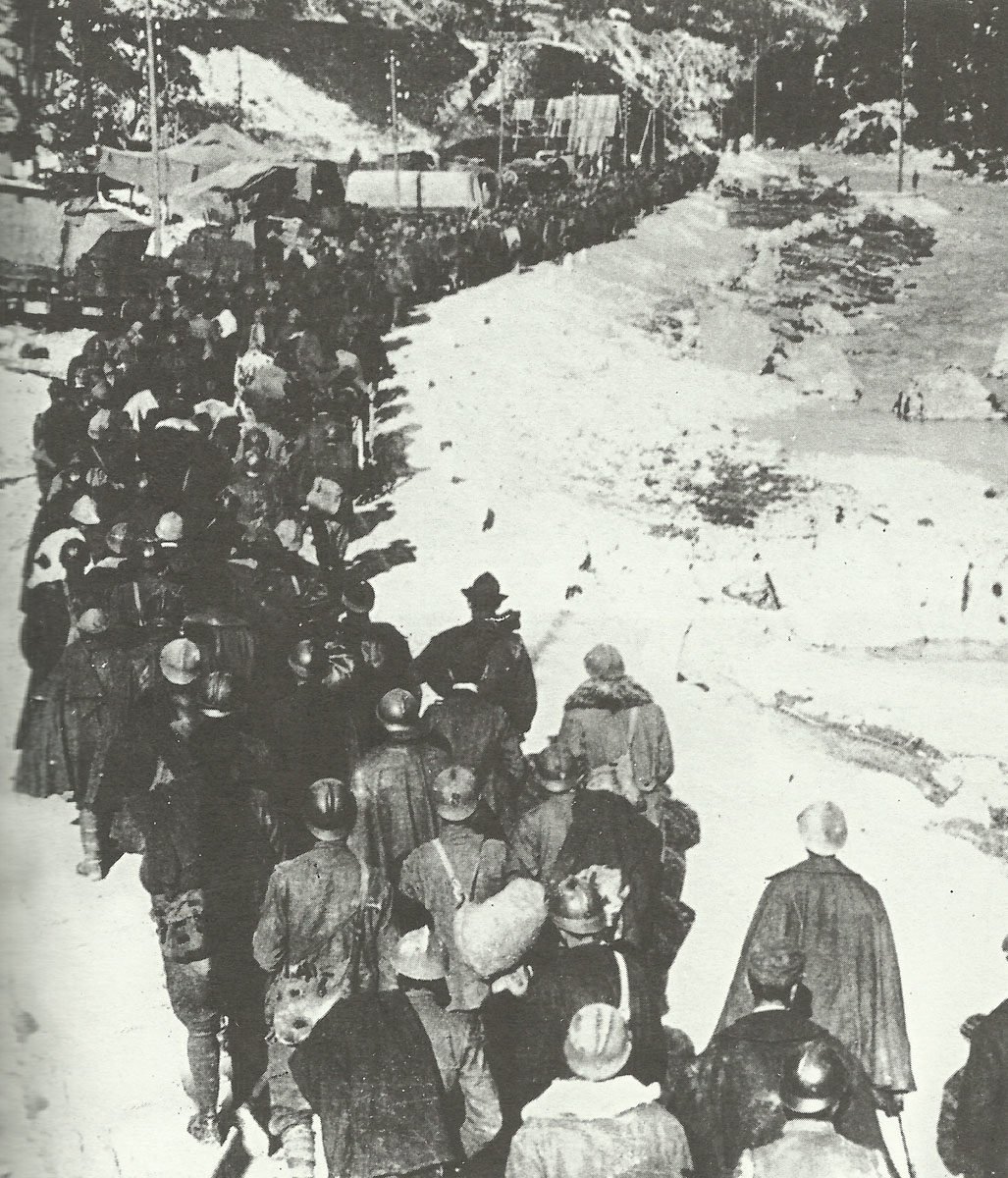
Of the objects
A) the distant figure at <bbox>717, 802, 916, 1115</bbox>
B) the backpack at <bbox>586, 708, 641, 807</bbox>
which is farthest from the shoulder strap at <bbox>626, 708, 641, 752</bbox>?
the distant figure at <bbox>717, 802, 916, 1115</bbox>

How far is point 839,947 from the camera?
3.80 metres

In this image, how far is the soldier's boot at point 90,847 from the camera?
18.0 ft

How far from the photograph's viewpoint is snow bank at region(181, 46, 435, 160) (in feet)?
92.7

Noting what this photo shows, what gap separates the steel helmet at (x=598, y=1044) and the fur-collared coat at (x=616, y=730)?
225 cm

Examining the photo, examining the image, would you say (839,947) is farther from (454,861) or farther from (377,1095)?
(377,1095)

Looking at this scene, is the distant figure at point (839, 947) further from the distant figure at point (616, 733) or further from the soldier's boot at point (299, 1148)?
the soldier's boot at point (299, 1148)

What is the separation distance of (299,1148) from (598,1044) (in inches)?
57.0

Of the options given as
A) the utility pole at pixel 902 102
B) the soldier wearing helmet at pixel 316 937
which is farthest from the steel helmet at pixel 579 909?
the utility pole at pixel 902 102

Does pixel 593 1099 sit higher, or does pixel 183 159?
pixel 183 159

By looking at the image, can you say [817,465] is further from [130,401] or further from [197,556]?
[197,556]

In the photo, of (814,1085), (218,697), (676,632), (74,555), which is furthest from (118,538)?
(676,632)

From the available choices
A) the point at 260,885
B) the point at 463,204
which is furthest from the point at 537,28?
the point at 260,885

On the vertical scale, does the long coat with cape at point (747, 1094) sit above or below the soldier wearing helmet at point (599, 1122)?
below

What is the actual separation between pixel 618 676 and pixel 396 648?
99 centimetres
